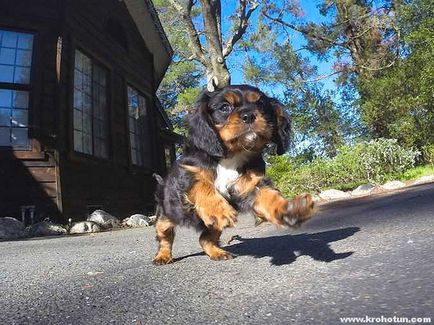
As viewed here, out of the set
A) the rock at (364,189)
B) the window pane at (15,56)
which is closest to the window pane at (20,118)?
the window pane at (15,56)

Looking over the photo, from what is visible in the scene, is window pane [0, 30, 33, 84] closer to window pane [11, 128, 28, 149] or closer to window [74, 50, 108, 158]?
window pane [11, 128, 28, 149]

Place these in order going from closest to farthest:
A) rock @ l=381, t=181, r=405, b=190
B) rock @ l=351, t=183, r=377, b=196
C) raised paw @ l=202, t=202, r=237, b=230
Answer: raised paw @ l=202, t=202, r=237, b=230 → rock @ l=381, t=181, r=405, b=190 → rock @ l=351, t=183, r=377, b=196

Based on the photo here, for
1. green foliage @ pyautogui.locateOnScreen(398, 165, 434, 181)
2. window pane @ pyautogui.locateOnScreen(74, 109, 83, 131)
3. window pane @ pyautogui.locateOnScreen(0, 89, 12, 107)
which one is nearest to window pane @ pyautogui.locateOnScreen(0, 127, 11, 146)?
window pane @ pyautogui.locateOnScreen(0, 89, 12, 107)

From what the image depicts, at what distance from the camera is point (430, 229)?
3.74 metres

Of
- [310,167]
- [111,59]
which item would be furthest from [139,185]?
[310,167]

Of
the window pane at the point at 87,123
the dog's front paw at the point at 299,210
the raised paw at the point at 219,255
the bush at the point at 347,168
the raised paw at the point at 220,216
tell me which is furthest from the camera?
the bush at the point at 347,168

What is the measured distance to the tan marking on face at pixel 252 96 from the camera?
10.9 ft

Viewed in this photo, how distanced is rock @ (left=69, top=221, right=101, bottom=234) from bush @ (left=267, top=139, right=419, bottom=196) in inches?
214

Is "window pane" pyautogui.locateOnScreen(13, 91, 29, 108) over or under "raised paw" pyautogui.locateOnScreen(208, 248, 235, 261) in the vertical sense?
over

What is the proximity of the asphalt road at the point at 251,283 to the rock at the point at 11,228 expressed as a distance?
3.72 m

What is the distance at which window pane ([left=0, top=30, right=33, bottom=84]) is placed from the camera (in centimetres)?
952

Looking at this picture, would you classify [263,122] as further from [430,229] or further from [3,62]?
[3,62]

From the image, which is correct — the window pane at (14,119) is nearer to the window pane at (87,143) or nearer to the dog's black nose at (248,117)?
the window pane at (87,143)

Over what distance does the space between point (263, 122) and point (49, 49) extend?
7827 millimetres
